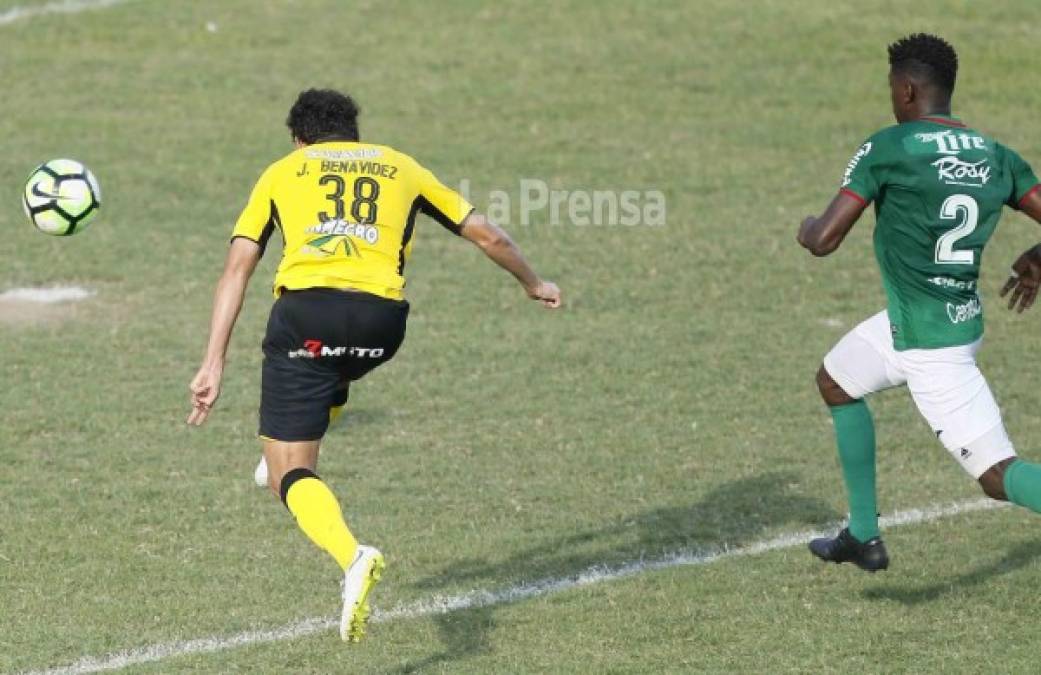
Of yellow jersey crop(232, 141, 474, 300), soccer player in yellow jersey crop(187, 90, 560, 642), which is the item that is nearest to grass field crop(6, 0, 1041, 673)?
soccer player in yellow jersey crop(187, 90, 560, 642)

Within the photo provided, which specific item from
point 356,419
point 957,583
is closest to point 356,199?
point 957,583

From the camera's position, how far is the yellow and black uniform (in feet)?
24.8

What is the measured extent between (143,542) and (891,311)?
392 centimetres

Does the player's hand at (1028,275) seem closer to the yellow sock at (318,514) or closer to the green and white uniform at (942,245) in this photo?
the green and white uniform at (942,245)

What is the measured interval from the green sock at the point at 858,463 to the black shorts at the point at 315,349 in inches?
88.6

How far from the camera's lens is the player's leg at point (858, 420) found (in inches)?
328

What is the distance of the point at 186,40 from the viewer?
819 inches

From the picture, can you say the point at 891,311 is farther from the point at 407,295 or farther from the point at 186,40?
the point at 186,40

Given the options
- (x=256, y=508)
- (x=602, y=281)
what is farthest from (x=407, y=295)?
(x=256, y=508)

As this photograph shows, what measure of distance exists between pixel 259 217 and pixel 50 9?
15.1 meters

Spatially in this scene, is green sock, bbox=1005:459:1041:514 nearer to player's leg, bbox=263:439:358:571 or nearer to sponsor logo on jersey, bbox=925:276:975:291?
sponsor logo on jersey, bbox=925:276:975:291

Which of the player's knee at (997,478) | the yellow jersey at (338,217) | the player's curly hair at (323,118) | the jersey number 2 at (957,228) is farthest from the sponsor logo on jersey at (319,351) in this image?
the player's knee at (997,478)

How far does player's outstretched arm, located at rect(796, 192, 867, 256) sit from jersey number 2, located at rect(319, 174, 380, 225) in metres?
1.84

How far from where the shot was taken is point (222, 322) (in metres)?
7.52
